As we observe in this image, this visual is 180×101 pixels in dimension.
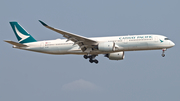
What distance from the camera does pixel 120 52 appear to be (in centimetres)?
5938

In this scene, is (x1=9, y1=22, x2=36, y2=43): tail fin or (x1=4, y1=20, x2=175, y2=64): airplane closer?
(x1=4, y1=20, x2=175, y2=64): airplane

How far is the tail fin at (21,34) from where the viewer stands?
59.3 meters

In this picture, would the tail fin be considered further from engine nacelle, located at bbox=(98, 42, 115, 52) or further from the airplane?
engine nacelle, located at bbox=(98, 42, 115, 52)

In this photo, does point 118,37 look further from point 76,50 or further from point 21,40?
point 21,40

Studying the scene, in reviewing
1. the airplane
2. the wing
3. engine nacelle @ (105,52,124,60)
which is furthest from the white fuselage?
engine nacelle @ (105,52,124,60)

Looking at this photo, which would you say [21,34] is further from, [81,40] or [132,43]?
[132,43]

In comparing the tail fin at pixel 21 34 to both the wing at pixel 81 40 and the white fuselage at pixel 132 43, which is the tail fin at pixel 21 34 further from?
the wing at pixel 81 40

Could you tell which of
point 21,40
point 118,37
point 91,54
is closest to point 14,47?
point 21,40

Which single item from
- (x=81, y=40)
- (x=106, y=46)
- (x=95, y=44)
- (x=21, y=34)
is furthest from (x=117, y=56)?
(x=21, y=34)

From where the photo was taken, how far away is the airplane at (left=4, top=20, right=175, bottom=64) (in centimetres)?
5350

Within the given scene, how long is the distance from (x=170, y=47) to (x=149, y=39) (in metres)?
3.66

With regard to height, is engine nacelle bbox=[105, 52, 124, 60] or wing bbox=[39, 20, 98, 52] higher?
wing bbox=[39, 20, 98, 52]

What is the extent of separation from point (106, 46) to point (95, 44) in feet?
8.16

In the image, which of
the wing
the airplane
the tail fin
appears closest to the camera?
the wing
